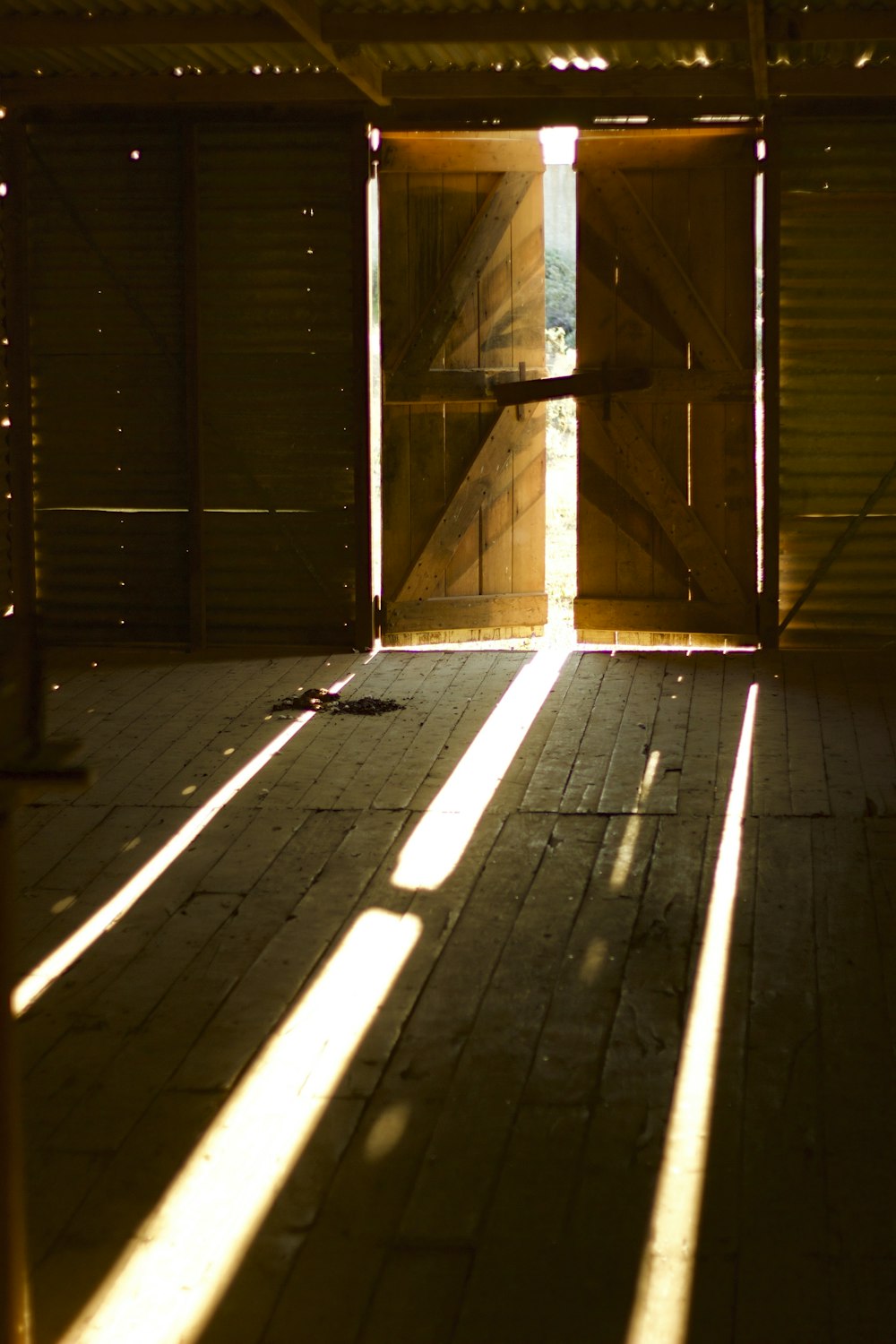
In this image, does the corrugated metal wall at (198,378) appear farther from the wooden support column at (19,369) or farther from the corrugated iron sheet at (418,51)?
the corrugated iron sheet at (418,51)

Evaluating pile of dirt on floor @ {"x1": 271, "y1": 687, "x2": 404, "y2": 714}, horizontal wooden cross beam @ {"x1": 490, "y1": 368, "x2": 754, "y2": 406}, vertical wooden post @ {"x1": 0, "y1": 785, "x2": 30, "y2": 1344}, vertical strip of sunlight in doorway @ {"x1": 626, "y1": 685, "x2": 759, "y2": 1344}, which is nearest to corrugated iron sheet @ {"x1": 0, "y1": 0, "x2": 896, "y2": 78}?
horizontal wooden cross beam @ {"x1": 490, "y1": 368, "x2": 754, "y2": 406}

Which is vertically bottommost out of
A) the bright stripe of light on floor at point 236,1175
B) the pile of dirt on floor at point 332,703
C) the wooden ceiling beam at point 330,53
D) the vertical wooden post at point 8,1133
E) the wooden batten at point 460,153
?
the bright stripe of light on floor at point 236,1175

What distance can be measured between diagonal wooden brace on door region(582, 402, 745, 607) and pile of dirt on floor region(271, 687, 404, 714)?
7.89ft

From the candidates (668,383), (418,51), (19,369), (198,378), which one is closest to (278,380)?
(198,378)

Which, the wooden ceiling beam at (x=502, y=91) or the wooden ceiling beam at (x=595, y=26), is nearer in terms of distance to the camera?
the wooden ceiling beam at (x=595, y=26)

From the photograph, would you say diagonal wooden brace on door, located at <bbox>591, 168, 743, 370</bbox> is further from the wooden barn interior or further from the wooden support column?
the wooden support column

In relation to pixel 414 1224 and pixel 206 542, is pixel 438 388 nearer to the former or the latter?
pixel 206 542

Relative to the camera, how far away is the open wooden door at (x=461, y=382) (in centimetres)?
927

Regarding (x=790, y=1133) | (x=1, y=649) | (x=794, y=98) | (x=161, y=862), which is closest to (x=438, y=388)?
(x=794, y=98)

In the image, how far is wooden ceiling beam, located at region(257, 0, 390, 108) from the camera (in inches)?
274

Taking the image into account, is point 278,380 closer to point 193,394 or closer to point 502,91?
point 193,394

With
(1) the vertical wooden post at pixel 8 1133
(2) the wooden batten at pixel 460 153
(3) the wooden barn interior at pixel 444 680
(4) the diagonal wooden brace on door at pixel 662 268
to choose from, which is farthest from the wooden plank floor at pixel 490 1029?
(2) the wooden batten at pixel 460 153

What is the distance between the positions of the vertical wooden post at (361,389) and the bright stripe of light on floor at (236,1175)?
550 cm

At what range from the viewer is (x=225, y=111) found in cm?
923
